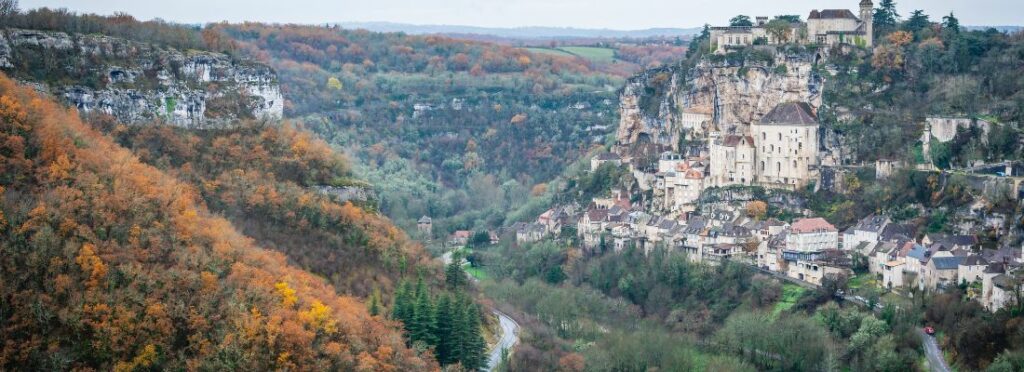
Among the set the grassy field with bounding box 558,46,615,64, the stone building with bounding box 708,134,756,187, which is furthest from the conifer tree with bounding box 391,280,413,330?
the grassy field with bounding box 558,46,615,64

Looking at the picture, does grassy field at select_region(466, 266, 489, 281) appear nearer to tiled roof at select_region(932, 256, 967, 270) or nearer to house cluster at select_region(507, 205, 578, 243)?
house cluster at select_region(507, 205, 578, 243)

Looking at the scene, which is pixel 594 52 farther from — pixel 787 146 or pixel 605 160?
pixel 787 146

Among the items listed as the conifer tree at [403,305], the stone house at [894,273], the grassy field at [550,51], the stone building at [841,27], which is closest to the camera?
the conifer tree at [403,305]

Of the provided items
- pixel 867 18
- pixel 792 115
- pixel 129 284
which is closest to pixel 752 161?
pixel 792 115

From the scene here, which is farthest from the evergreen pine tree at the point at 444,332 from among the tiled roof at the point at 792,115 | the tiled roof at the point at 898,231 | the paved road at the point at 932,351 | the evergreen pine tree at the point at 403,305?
the tiled roof at the point at 792,115

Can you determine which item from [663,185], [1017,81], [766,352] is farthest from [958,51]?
[766,352]

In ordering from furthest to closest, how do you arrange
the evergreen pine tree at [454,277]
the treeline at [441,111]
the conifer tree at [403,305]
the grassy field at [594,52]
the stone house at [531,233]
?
the grassy field at [594,52], the treeline at [441,111], the stone house at [531,233], the evergreen pine tree at [454,277], the conifer tree at [403,305]

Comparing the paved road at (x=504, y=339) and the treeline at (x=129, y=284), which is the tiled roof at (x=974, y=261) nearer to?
the paved road at (x=504, y=339)

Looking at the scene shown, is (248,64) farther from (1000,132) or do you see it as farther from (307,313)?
(1000,132)
